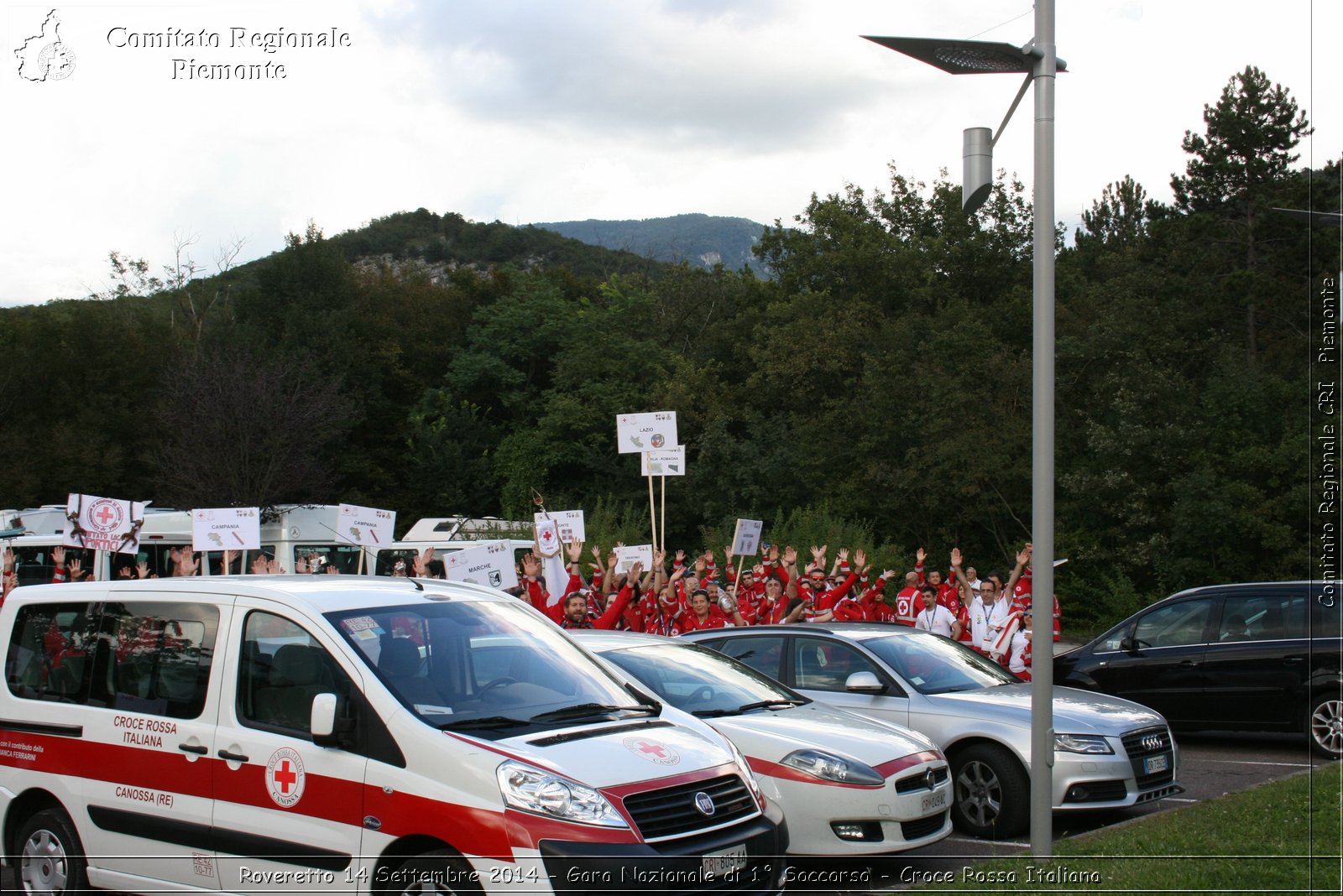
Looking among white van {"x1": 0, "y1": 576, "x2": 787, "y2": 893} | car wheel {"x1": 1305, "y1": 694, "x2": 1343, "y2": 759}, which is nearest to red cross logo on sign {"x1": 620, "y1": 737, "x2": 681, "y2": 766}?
white van {"x1": 0, "y1": 576, "x2": 787, "y2": 893}

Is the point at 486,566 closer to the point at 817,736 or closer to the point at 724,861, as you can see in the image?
the point at 817,736

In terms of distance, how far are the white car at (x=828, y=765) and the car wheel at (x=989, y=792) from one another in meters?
0.93

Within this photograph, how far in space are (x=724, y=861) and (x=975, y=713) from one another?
395 cm

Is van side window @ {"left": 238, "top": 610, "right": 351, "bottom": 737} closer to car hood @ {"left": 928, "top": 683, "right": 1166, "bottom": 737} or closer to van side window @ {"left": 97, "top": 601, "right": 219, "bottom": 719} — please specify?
van side window @ {"left": 97, "top": 601, "right": 219, "bottom": 719}

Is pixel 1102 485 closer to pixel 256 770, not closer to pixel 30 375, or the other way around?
pixel 256 770

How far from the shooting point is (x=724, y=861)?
5.32m

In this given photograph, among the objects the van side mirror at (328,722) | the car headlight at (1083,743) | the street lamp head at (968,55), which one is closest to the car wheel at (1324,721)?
the car headlight at (1083,743)

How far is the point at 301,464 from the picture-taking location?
4184cm

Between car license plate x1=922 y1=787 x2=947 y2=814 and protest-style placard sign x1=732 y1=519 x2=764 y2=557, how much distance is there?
33.5 ft

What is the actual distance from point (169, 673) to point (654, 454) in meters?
11.6

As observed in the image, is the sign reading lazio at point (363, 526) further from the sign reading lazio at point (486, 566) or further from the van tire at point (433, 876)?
the van tire at point (433, 876)

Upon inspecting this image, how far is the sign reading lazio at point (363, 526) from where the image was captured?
658 inches


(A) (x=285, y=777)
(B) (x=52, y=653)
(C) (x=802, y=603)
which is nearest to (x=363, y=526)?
(C) (x=802, y=603)

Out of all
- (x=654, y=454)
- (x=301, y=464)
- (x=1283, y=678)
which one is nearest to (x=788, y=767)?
(x=1283, y=678)
